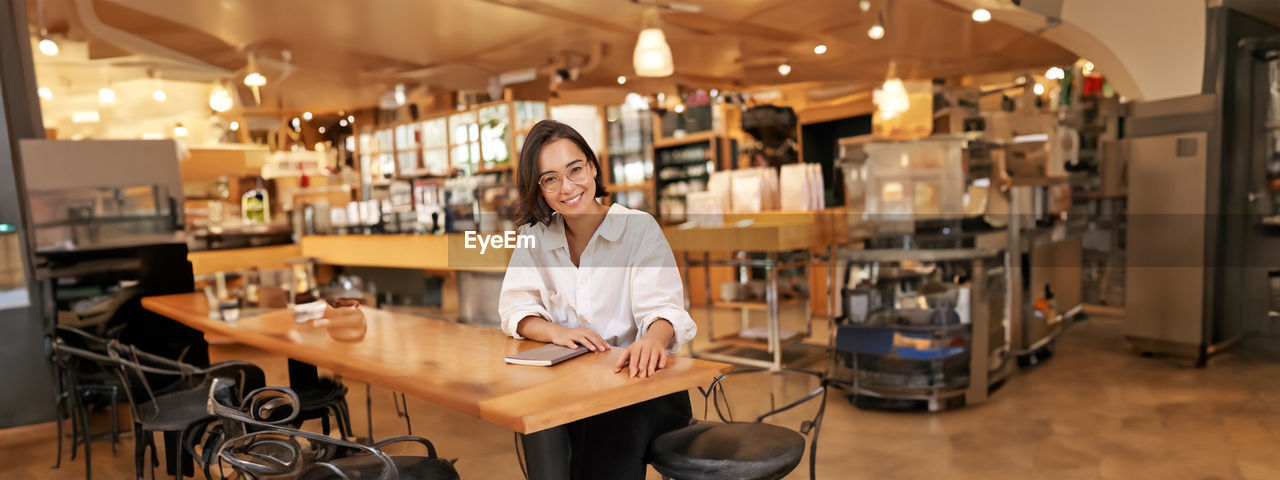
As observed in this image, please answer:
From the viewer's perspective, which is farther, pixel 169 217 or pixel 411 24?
pixel 411 24

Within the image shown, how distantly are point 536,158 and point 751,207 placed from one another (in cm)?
358

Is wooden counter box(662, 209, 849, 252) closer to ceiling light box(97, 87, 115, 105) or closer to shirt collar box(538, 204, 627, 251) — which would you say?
shirt collar box(538, 204, 627, 251)

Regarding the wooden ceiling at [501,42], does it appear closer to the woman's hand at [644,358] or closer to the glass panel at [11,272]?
the glass panel at [11,272]

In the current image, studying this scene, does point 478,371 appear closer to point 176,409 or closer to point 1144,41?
point 176,409

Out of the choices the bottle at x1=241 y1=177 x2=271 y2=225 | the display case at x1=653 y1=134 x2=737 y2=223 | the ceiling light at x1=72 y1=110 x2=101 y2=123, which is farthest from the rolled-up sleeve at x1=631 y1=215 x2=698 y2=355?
the display case at x1=653 y1=134 x2=737 y2=223

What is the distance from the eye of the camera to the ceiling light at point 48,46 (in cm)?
393

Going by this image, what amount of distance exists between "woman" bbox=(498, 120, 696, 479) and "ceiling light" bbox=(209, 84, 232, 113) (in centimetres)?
347

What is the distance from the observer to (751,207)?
5.24 meters

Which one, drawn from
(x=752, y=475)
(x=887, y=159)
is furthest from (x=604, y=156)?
(x=752, y=475)

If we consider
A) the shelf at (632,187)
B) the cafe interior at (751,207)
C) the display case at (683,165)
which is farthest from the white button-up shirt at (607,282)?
the shelf at (632,187)

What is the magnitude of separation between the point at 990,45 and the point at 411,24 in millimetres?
3840

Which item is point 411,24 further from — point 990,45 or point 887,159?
point 990,45

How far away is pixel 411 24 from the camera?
4695mm

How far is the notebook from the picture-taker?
165cm
